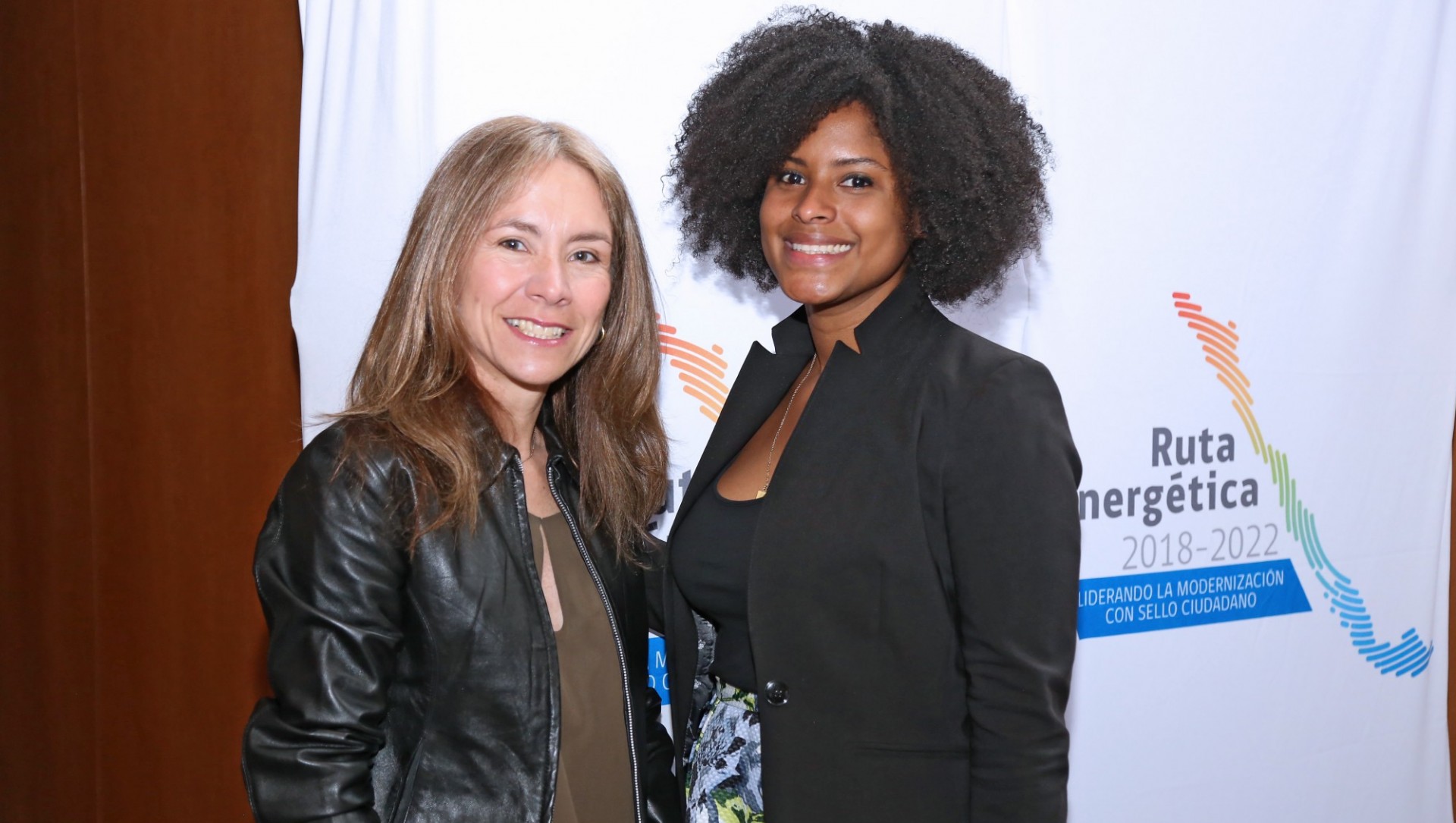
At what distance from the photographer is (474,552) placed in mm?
1516

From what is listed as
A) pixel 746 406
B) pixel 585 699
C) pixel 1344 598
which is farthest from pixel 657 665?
pixel 1344 598

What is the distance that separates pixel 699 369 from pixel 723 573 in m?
0.94

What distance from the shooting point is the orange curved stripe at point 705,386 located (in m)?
2.62

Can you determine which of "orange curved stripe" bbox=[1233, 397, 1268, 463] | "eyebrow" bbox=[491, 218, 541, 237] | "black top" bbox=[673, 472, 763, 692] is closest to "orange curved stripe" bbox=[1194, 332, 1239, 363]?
"orange curved stripe" bbox=[1233, 397, 1268, 463]

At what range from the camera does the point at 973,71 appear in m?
1.86

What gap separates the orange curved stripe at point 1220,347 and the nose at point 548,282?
7.15ft

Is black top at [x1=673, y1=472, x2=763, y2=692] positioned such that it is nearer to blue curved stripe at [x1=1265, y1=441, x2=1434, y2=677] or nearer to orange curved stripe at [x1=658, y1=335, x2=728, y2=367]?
orange curved stripe at [x1=658, y1=335, x2=728, y2=367]

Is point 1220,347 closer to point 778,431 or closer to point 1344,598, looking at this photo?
point 1344,598

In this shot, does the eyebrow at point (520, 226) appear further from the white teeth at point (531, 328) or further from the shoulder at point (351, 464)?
the shoulder at point (351, 464)

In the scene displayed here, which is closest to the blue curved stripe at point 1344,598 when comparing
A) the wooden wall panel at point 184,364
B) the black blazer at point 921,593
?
the black blazer at point 921,593

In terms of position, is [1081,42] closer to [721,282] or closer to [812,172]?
[721,282]

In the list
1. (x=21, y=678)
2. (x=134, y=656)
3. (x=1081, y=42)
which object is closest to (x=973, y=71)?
(x=1081, y=42)

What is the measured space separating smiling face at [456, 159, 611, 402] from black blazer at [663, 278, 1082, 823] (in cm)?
41

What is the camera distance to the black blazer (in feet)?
4.98
